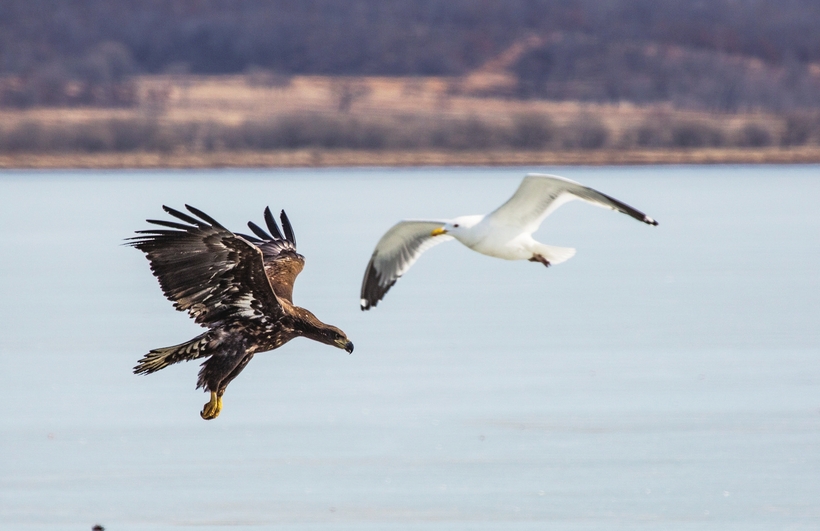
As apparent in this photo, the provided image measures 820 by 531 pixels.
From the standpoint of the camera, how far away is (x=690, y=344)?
12.9 meters

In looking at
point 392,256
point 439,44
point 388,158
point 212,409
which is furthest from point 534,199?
point 439,44

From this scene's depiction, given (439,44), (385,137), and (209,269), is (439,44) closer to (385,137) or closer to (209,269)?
(385,137)

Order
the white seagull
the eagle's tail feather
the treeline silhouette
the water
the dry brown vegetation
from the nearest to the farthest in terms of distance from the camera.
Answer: the eagle's tail feather
the water
the white seagull
the dry brown vegetation
the treeline silhouette

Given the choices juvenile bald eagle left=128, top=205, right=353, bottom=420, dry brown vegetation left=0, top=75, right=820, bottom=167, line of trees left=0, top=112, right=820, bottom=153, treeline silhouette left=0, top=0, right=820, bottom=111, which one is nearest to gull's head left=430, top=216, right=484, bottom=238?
juvenile bald eagle left=128, top=205, right=353, bottom=420

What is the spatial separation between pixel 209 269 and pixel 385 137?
36270mm

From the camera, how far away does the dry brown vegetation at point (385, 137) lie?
138 ft

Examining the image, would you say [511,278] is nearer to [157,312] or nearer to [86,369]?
[157,312]

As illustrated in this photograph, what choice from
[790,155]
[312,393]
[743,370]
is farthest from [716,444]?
[790,155]

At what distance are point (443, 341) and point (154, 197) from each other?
55.2 ft

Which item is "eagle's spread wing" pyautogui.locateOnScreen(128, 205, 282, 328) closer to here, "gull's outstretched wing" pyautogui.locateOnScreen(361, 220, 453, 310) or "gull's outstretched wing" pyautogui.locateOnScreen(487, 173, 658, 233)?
"gull's outstretched wing" pyautogui.locateOnScreen(487, 173, 658, 233)

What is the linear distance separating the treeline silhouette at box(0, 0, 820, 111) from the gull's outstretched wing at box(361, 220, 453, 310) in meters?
47.2

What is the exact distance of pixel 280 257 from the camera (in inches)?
358

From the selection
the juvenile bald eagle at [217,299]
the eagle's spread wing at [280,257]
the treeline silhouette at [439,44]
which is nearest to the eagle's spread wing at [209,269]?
the juvenile bald eagle at [217,299]

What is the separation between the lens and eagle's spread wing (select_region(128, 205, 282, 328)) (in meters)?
7.58
